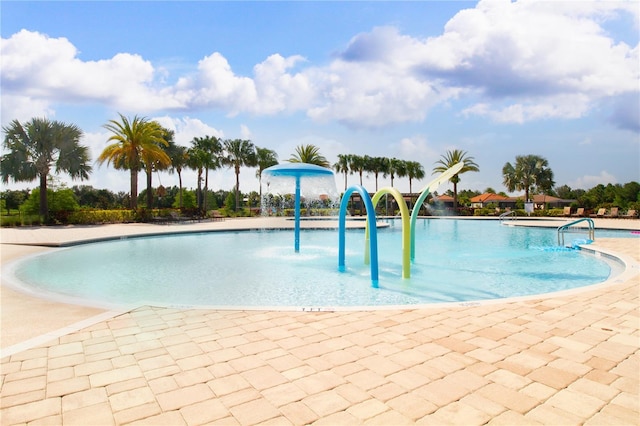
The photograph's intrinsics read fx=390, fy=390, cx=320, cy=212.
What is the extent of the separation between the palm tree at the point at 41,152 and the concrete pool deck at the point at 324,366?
2647 centimetres

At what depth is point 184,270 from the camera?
428 inches

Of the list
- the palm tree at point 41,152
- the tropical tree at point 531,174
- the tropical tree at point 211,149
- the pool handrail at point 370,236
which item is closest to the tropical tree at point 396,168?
the tropical tree at point 531,174

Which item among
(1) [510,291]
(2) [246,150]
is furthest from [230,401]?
(2) [246,150]

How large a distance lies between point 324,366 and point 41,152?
31623mm

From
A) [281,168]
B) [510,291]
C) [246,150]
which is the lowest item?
[510,291]

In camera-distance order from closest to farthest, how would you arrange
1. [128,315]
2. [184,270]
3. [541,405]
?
[541,405], [128,315], [184,270]

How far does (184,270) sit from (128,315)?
553cm

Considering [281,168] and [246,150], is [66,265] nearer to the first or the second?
[281,168]

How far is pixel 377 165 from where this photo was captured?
2373 inches

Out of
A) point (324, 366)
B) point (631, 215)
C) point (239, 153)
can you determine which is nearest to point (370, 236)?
point (324, 366)

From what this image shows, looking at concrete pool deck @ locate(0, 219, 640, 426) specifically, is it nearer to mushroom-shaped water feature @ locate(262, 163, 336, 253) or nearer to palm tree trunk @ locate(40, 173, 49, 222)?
mushroom-shaped water feature @ locate(262, 163, 336, 253)

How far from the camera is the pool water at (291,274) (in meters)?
7.72

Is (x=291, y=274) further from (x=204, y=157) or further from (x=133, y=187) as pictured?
(x=204, y=157)

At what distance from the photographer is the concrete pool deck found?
2988 mm
